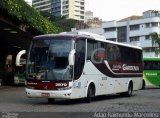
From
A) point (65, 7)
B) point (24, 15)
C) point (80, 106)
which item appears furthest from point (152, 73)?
point (65, 7)

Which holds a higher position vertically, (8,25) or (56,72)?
(8,25)

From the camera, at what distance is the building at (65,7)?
5340 inches

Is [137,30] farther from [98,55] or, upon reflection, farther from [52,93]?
[52,93]

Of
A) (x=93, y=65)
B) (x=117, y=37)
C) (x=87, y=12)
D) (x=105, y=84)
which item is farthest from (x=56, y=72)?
(x=87, y=12)

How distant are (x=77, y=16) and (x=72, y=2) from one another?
6.82 m

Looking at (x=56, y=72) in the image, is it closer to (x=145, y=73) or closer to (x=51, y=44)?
(x=51, y=44)

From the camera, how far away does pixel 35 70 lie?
19672mm

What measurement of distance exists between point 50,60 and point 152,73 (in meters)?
21.7

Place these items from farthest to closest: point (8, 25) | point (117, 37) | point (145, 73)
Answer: point (117, 37)
point (145, 73)
point (8, 25)

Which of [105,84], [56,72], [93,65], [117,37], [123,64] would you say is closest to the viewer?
[56,72]

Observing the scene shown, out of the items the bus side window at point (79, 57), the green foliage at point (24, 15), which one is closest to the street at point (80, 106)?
the bus side window at point (79, 57)

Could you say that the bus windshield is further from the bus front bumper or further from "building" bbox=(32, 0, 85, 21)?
"building" bbox=(32, 0, 85, 21)

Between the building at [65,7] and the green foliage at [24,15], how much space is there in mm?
96540

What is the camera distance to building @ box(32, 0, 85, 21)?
135625 mm
